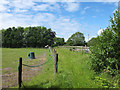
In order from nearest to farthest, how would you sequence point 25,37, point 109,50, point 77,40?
1. point 109,50
2. point 25,37
3. point 77,40

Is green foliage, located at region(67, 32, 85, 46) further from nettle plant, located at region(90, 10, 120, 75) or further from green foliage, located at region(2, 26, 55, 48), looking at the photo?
nettle plant, located at region(90, 10, 120, 75)

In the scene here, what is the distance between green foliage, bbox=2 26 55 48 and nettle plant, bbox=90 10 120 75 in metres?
64.7

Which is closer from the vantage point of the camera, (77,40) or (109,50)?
(109,50)

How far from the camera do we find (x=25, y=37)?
7031cm

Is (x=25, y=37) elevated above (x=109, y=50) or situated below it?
above

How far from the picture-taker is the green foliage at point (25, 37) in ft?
210

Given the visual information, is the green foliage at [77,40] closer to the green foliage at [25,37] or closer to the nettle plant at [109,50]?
the green foliage at [25,37]

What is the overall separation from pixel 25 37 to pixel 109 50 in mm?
69955

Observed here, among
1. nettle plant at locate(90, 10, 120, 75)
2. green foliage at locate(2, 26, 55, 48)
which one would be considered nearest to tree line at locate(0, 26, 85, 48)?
green foliage at locate(2, 26, 55, 48)

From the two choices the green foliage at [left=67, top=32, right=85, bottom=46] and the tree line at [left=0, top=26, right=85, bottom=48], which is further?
the green foliage at [left=67, top=32, right=85, bottom=46]

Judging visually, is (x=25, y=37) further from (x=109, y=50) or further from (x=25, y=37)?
Answer: (x=109, y=50)

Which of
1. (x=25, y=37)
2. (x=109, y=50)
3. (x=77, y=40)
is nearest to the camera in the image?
(x=109, y=50)

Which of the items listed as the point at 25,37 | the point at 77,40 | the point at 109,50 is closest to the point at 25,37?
the point at 25,37

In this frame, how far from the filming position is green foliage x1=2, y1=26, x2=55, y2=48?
210ft
